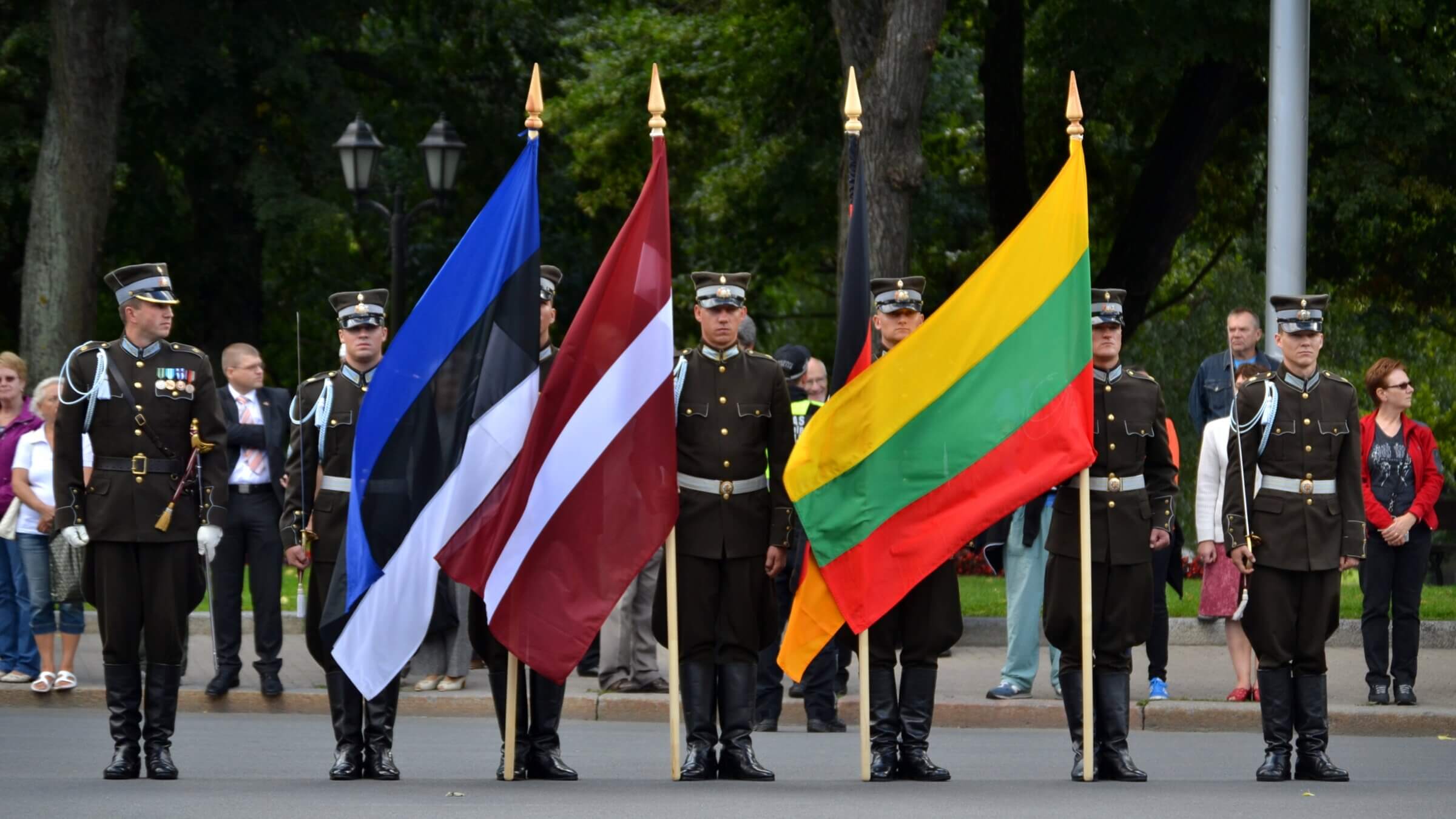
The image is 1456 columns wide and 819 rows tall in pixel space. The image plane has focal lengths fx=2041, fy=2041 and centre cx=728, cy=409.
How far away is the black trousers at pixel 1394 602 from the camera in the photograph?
38.5 ft

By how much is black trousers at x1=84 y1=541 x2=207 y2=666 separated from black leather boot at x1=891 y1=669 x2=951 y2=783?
308 centimetres

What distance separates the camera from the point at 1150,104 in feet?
72.7

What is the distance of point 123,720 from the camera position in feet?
28.3

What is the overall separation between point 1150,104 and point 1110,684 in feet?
47.6

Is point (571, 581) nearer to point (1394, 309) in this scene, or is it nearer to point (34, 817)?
point (34, 817)

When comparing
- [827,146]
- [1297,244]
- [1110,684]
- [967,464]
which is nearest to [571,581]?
[967,464]

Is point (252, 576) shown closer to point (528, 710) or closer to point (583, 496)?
point (528, 710)

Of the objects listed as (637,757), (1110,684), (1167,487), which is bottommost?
(637,757)

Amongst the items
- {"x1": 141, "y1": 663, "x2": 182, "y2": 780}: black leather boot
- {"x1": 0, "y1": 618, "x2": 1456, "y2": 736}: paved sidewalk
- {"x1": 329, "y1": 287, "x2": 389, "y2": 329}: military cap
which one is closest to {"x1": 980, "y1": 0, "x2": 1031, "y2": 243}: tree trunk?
{"x1": 0, "y1": 618, "x2": 1456, "y2": 736}: paved sidewalk

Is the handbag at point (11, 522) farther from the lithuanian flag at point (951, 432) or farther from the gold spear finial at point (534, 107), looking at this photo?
the lithuanian flag at point (951, 432)

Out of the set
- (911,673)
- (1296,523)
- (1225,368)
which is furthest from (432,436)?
(1225,368)

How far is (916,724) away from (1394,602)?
179 inches

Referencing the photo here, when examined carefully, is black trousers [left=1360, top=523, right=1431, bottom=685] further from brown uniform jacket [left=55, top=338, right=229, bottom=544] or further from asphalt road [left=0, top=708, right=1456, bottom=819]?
brown uniform jacket [left=55, top=338, right=229, bottom=544]

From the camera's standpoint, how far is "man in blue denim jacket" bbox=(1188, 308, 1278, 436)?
1189 centimetres
